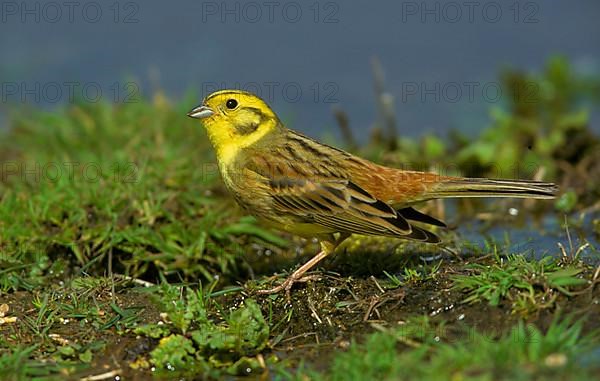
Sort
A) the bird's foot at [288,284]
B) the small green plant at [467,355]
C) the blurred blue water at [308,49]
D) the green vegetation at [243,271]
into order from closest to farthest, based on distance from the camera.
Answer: the small green plant at [467,355]
the green vegetation at [243,271]
the bird's foot at [288,284]
the blurred blue water at [308,49]

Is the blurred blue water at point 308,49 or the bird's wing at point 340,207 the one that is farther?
the blurred blue water at point 308,49

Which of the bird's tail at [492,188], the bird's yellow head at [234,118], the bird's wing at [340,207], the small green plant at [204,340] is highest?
the bird's yellow head at [234,118]

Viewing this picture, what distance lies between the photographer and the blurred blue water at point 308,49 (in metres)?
10.3

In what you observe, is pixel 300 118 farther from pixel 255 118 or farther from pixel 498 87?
pixel 255 118

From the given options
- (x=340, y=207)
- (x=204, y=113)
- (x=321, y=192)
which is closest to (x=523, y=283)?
(x=340, y=207)

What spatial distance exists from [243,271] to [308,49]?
17.0 ft

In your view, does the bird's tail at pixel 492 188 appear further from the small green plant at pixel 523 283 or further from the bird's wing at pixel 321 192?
the small green plant at pixel 523 283

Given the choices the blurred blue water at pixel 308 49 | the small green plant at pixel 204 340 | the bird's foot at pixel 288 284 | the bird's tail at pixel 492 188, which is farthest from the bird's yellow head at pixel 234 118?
the blurred blue water at pixel 308 49

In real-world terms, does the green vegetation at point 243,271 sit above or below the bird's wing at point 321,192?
below

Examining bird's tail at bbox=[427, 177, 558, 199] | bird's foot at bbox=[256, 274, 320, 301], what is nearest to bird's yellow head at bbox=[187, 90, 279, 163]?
bird's foot at bbox=[256, 274, 320, 301]

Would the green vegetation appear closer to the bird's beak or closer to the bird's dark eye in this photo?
the bird's beak

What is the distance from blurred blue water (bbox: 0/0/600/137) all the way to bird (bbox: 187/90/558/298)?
3395 millimetres

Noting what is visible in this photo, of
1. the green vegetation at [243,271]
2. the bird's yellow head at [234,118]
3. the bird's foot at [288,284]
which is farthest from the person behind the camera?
the bird's yellow head at [234,118]

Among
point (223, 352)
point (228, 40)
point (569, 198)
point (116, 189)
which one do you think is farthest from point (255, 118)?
point (228, 40)
